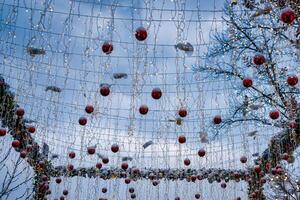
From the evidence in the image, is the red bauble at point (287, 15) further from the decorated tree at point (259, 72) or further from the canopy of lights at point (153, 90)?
the decorated tree at point (259, 72)

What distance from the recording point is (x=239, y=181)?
1345 cm

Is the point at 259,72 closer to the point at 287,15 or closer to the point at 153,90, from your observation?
the point at 153,90

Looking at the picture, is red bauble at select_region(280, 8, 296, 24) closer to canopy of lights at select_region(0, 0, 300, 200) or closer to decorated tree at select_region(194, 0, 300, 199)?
canopy of lights at select_region(0, 0, 300, 200)

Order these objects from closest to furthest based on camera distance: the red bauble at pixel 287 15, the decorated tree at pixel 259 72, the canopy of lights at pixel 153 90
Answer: the red bauble at pixel 287 15 < the canopy of lights at pixel 153 90 < the decorated tree at pixel 259 72

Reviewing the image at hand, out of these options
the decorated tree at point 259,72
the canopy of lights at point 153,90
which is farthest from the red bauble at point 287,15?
the decorated tree at point 259,72

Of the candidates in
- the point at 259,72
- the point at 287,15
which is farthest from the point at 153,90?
the point at 259,72

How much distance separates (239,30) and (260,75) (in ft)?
4.33

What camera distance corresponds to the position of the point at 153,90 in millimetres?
5613

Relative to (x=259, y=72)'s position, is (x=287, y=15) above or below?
below

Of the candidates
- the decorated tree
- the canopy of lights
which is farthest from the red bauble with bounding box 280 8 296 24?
the decorated tree

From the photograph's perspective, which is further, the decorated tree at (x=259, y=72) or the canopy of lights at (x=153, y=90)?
the decorated tree at (x=259, y=72)

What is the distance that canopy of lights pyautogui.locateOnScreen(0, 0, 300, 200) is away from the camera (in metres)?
6.64

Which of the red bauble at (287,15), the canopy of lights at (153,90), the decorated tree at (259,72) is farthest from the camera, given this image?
the decorated tree at (259,72)

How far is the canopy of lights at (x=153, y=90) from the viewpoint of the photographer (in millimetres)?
6645
